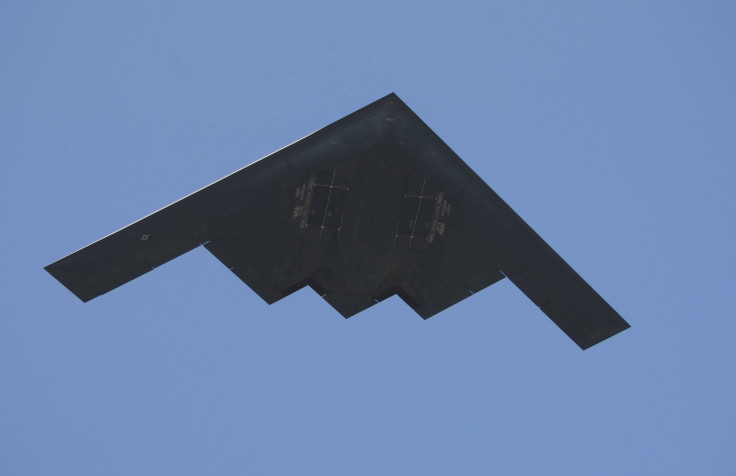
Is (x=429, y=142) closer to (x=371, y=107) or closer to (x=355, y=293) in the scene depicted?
(x=371, y=107)

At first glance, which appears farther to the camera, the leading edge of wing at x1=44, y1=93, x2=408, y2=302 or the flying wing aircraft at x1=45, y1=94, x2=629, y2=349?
the leading edge of wing at x1=44, y1=93, x2=408, y2=302

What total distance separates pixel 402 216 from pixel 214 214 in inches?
206

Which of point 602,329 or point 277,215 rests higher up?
point 277,215

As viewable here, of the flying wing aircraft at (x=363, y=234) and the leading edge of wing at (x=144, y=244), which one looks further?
the leading edge of wing at (x=144, y=244)

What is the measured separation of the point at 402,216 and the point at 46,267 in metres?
10.0

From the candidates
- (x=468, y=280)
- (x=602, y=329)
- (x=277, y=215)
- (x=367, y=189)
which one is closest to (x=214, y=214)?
(x=277, y=215)

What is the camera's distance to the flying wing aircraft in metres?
38.2

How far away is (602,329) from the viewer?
41.1 metres

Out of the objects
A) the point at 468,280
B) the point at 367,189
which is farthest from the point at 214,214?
the point at 468,280

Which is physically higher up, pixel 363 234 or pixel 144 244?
pixel 144 244

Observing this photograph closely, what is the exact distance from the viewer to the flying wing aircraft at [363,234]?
38.2 m

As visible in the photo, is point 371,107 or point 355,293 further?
point 355,293

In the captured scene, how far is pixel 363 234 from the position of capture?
3934 cm

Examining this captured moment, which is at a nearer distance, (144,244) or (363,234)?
(144,244)
